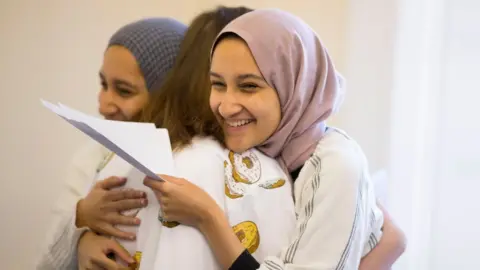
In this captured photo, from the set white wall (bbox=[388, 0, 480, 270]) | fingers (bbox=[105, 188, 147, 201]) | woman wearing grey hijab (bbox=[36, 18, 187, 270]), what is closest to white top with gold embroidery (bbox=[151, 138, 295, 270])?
fingers (bbox=[105, 188, 147, 201])

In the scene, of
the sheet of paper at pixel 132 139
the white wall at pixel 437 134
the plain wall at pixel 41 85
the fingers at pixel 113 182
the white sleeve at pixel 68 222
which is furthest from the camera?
the plain wall at pixel 41 85

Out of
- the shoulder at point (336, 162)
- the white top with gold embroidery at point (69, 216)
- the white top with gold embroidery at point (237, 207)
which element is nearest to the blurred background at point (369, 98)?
the shoulder at point (336, 162)

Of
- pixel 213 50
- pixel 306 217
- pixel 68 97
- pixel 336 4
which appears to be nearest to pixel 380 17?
pixel 336 4

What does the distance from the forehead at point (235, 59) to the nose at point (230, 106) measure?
5 centimetres

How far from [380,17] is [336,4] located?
21 centimetres

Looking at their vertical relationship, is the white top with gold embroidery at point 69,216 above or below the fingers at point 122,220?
below

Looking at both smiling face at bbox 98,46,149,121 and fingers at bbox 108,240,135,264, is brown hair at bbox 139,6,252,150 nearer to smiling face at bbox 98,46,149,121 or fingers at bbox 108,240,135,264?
smiling face at bbox 98,46,149,121

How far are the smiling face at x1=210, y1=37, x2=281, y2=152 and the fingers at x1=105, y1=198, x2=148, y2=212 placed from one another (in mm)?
191

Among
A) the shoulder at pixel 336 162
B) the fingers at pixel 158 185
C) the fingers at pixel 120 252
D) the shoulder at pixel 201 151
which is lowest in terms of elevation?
the fingers at pixel 120 252

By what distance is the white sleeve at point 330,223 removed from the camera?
0.99 meters

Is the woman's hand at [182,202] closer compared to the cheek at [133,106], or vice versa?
the woman's hand at [182,202]

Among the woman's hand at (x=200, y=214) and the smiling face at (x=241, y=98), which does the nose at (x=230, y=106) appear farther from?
the woman's hand at (x=200, y=214)

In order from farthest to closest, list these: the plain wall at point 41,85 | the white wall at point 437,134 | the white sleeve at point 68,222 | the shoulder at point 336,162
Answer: the plain wall at point 41,85 → the white wall at point 437,134 → the white sleeve at point 68,222 → the shoulder at point 336,162

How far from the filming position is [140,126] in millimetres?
1068
